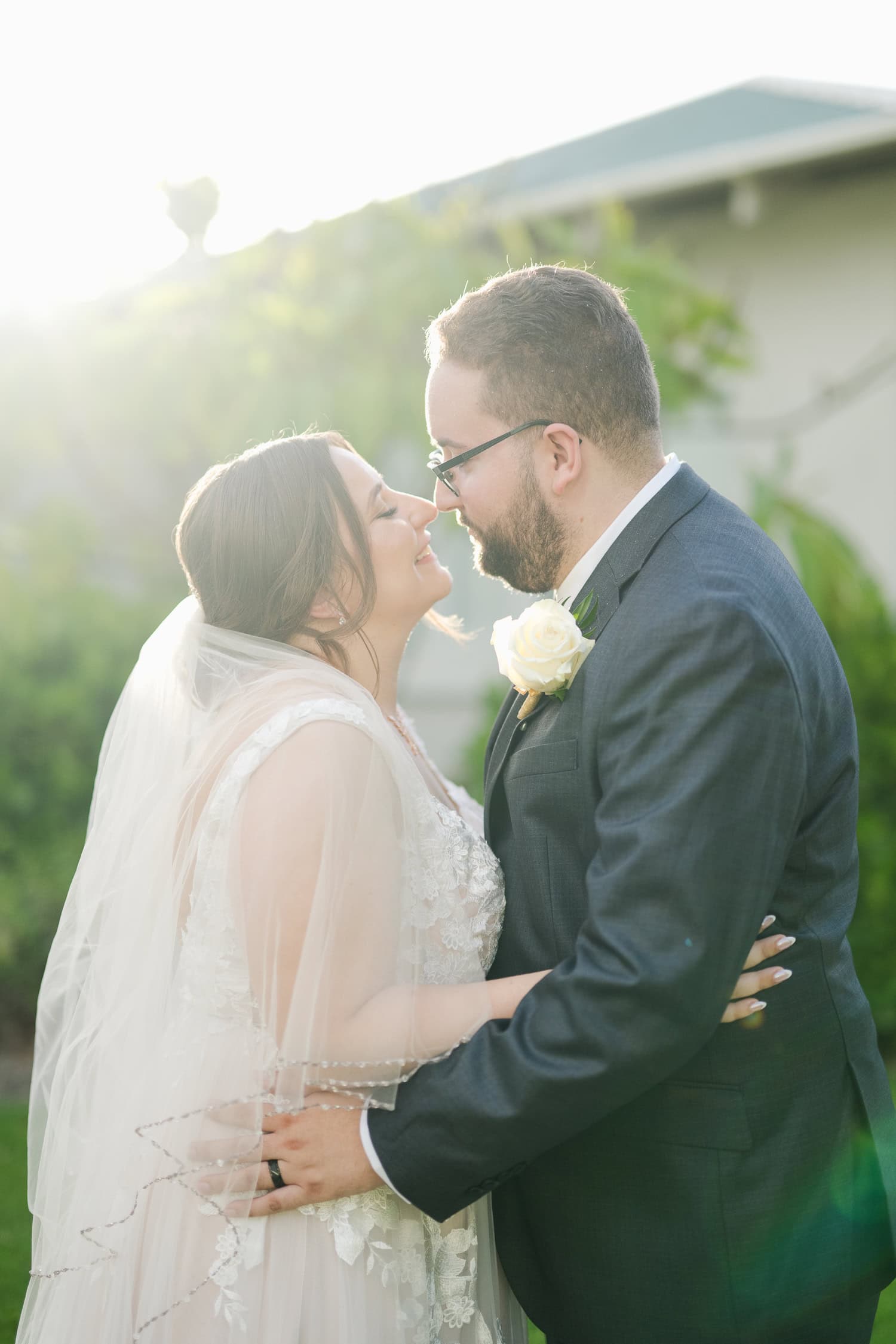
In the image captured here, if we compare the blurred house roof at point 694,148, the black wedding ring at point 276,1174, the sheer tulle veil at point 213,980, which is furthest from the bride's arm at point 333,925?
the blurred house roof at point 694,148

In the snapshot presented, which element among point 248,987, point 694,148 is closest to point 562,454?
point 248,987

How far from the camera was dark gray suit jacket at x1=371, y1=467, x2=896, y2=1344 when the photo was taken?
220 centimetres

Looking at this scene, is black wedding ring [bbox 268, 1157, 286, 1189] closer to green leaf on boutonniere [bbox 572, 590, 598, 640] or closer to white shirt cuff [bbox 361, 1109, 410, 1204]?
white shirt cuff [bbox 361, 1109, 410, 1204]

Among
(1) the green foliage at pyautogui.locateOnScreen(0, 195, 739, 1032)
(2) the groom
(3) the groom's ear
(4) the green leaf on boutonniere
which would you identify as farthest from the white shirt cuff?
(1) the green foliage at pyautogui.locateOnScreen(0, 195, 739, 1032)

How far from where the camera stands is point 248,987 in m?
2.60

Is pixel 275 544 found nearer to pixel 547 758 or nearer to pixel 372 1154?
pixel 547 758

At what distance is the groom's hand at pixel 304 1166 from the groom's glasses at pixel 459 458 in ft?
4.92

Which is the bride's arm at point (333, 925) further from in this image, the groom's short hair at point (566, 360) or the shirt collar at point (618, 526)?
the groom's short hair at point (566, 360)

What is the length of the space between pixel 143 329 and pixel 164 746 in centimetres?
616

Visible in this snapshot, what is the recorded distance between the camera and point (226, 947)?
2605 mm

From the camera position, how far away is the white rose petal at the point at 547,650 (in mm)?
2525

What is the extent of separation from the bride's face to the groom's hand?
128 cm

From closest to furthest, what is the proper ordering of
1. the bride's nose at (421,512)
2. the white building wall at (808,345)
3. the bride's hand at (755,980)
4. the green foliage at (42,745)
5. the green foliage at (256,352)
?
the bride's hand at (755,980) < the bride's nose at (421,512) < the green foliage at (42,745) < the green foliage at (256,352) < the white building wall at (808,345)

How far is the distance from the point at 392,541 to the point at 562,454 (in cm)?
55
